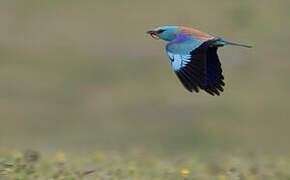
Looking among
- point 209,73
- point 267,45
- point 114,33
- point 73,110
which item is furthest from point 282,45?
point 209,73

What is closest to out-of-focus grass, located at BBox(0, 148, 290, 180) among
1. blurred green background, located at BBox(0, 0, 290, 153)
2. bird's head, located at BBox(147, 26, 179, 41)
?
bird's head, located at BBox(147, 26, 179, 41)

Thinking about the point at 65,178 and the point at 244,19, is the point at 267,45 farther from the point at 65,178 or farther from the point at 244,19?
the point at 65,178

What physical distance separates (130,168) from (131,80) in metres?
7.53

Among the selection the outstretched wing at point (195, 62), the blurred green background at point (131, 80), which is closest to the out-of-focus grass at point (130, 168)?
the outstretched wing at point (195, 62)

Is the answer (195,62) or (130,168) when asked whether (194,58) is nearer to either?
(195,62)

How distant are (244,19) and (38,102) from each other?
19.1 feet

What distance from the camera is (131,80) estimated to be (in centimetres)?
1352

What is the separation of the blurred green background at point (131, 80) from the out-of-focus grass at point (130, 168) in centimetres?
297

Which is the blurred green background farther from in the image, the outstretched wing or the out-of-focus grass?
the outstretched wing

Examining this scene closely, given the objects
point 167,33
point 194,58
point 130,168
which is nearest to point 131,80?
point 167,33

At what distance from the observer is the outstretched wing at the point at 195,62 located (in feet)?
18.8

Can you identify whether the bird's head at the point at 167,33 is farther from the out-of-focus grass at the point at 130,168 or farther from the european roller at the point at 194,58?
the out-of-focus grass at the point at 130,168

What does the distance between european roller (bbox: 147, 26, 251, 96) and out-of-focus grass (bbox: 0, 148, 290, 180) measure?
0.70 meters

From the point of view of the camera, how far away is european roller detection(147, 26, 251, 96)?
18.8ft
